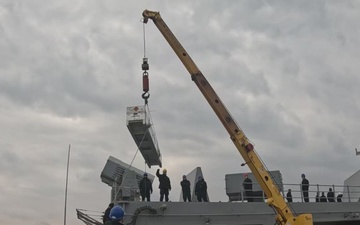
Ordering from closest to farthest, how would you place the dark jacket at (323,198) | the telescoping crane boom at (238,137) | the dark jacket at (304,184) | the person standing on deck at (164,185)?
the telescoping crane boom at (238,137) < the person standing on deck at (164,185) < the dark jacket at (304,184) < the dark jacket at (323,198)

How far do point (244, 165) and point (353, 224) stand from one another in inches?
269

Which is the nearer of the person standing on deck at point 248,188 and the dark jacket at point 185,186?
the dark jacket at point 185,186

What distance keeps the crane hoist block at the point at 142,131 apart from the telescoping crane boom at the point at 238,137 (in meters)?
2.60

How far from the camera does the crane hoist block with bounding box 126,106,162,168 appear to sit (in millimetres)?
17953

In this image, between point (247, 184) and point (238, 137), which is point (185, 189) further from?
point (238, 137)

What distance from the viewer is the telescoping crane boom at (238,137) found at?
1505 centimetres

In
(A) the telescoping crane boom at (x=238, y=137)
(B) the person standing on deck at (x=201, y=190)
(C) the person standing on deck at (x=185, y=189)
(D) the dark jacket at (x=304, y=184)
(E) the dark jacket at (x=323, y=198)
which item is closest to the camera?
(A) the telescoping crane boom at (x=238, y=137)

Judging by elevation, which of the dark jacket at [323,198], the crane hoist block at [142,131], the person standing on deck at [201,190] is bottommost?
the dark jacket at [323,198]

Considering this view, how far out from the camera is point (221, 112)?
16656 mm

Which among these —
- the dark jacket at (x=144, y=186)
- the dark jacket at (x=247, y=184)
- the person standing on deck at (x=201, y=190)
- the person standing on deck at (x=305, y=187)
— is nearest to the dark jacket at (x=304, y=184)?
the person standing on deck at (x=305, y=187)

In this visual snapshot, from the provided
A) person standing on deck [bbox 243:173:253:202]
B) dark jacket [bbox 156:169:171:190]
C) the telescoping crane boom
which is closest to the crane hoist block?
dark jacket [bbox 156:169:171:190]

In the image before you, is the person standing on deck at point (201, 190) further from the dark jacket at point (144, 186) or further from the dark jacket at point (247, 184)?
the dark jacket at point (144, 186)

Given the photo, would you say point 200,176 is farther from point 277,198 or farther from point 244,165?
point 277,198

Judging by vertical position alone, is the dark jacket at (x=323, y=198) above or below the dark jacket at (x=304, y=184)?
below
